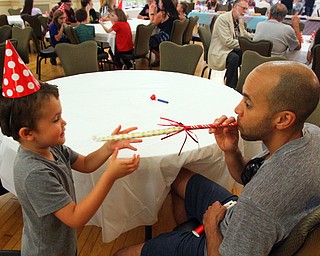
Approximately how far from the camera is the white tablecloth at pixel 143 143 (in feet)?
4.89

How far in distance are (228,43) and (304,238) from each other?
365cm

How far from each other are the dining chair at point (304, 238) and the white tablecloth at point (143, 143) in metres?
0.64

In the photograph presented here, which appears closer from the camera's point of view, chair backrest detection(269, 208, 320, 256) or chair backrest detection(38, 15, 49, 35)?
chair backrest detection(269, 208, 320, 256)

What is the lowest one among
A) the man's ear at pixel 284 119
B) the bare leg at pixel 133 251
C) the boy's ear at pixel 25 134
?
the bare leg at pixel 133 251

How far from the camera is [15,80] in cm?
99

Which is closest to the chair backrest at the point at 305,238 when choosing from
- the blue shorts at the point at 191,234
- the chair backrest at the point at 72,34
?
the blue shorts at the point at 191,234

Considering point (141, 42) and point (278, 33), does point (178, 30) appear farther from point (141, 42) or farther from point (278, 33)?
point (278, 33)

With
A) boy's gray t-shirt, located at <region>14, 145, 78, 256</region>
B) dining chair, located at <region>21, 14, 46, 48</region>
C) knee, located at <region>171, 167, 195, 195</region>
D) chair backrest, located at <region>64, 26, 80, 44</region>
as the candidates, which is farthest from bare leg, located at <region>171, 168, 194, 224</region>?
dining chair, located at <region>21, 14, 46, 48</region>

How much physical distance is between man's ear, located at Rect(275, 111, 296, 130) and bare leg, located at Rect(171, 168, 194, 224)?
0.69 metres

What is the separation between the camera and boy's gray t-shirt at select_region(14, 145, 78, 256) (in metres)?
Answer: 1.01

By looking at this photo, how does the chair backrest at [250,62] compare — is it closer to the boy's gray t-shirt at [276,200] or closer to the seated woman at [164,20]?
the boy's gray t-shirt at [276,200]

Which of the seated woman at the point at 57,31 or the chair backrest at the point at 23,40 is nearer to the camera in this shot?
the chair backrest at the point at 23,40

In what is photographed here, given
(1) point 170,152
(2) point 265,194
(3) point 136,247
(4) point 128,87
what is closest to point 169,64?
(4) point 128,87

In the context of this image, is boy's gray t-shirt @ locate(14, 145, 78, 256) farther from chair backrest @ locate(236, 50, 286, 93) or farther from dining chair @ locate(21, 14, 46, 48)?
dining chair @ locate(21, 14, 46, 48)
